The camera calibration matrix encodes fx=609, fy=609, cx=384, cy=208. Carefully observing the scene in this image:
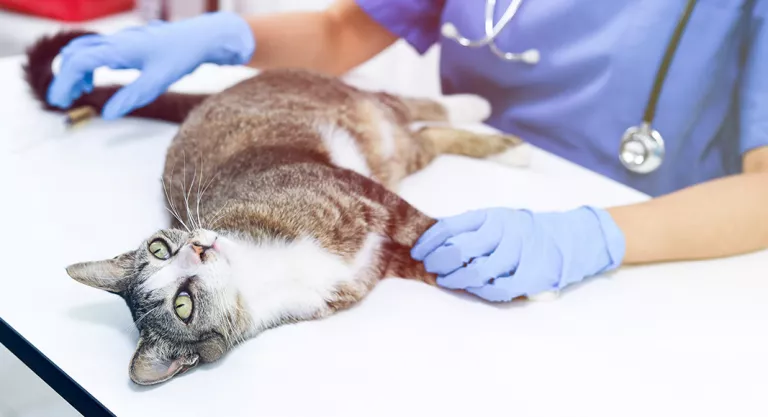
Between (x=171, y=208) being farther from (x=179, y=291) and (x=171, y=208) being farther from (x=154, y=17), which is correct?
(x=154, y=17)

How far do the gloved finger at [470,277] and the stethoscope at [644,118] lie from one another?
469 mm

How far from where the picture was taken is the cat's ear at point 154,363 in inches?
25.4

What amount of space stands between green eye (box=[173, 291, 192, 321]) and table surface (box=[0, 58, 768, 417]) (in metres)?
0.06

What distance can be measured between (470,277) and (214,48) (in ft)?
2.47

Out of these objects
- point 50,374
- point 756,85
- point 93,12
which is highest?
point 756,85

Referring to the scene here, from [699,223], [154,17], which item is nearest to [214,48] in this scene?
[699,223]

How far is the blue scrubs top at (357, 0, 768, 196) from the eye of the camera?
1054 mm

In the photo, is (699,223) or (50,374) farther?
(699,223)

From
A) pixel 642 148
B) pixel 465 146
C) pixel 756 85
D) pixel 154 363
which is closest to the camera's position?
pixel 154 363

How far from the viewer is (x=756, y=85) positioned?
3.31ft

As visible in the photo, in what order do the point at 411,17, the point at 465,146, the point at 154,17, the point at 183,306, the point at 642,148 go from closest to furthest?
the point at 183,306
the point at 642,148
the point at 465,146
the point at 411,17
the point at 154,17

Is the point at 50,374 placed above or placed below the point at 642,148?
below

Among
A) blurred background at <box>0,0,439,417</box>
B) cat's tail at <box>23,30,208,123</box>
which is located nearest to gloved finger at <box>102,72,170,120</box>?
cat's tail at <box>23,30,208,123</box>

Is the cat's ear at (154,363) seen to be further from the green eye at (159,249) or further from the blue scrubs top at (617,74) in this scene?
the blue scrubs top at (617,74)
